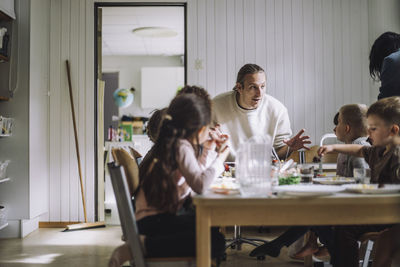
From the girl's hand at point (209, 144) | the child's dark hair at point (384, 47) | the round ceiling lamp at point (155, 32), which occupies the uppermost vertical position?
the round ceiling lamp at point (155, 32)

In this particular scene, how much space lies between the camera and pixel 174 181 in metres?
1.59

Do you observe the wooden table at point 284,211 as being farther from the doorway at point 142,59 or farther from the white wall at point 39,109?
the doorway at point 142,59

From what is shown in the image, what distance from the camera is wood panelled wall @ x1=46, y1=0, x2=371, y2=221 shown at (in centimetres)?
415

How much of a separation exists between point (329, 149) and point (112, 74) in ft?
23.0

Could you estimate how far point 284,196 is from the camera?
53.7 inches

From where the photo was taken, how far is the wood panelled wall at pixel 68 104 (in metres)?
4.15

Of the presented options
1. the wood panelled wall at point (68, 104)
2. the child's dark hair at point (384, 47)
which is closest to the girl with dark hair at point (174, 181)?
the child's dark hair at point (384, 47)

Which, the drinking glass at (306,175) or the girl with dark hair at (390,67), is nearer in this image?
the drinking glass at (306,175)

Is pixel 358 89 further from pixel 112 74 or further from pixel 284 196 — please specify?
pixel 112 74

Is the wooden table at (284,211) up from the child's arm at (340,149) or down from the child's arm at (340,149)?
down

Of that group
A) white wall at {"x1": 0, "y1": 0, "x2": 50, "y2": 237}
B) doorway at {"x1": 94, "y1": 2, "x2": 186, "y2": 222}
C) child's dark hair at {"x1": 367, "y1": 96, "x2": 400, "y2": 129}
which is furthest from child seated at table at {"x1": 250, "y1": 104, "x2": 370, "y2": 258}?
doorway at {"x1": 94, "y1": 2, "x2": 186, "y2": 222}

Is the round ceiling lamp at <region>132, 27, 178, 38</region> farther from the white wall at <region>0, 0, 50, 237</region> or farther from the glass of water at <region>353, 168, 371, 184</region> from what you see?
the glass of water at <region>353, 168, 371, 184</region>

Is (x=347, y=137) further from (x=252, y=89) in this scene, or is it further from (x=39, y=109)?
(x=39, y=109)

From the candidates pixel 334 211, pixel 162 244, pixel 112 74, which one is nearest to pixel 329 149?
pixel 334 211
